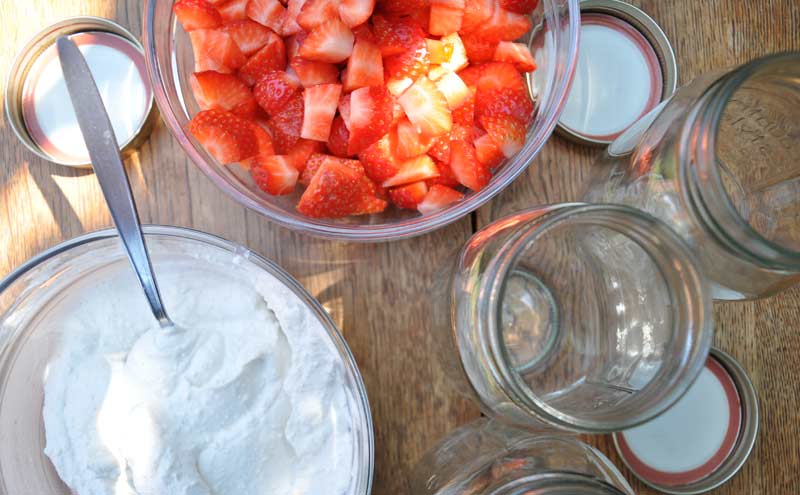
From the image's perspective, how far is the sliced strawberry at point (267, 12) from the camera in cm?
80

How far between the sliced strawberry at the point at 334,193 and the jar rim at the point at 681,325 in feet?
0.79

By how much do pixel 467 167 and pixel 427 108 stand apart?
90mm

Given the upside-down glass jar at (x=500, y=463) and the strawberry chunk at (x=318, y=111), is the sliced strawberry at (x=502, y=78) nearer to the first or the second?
the strawberry chunk at (x=318, y=111)

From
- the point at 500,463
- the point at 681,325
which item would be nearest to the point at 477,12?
the point at 681,325

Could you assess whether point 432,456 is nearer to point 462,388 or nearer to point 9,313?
point 462,388

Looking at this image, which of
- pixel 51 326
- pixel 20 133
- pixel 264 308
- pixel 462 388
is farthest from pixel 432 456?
pixel 20 133

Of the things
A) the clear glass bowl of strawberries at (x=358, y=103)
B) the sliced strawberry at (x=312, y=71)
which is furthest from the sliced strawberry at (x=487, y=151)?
the sliced strawberry at (x=312, y=71)

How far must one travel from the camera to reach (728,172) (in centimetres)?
75

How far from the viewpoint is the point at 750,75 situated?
61 centimetres

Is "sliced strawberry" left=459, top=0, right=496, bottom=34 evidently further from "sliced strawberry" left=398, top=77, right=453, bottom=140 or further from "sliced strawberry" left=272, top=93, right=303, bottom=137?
"sliced strawberry" left=272, top=93, right=303, bottom=137

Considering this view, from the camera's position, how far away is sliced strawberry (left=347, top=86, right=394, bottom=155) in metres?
0.78

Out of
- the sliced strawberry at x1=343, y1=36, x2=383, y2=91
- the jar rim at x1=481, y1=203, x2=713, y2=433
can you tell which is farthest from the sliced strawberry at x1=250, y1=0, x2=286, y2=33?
the jar rim at x1=481, y1=203, x2=713, y2=433

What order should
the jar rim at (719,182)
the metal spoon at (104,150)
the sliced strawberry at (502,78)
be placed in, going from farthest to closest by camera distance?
the sliced strawberry at (502,78), the metal spoon at (104,150), the jar rim at (719,182)

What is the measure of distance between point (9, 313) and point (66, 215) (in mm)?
150
